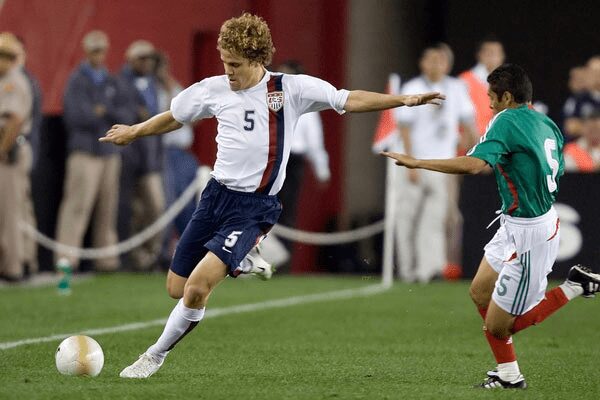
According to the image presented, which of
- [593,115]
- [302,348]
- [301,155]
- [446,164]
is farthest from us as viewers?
[593,115]

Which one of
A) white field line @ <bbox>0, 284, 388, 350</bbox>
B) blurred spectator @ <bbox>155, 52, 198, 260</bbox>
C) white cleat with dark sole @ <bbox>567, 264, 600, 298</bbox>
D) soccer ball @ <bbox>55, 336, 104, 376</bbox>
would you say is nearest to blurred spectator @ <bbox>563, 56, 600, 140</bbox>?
white field line @ <bbox>0, 284, 388, 350</bbox>

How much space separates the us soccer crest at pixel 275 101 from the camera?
879 cm

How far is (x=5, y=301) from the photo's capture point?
14680 millimetres

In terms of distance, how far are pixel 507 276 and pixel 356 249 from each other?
1304 centimetres

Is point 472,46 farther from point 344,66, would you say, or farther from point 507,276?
point 507,276

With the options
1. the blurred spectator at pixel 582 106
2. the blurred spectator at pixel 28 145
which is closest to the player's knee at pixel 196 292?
the blurred spectator at pixel 28 145

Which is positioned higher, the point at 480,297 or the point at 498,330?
the point at 480,297

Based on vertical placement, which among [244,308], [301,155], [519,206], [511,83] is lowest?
[244,308]

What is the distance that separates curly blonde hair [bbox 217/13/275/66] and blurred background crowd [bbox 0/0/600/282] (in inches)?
316

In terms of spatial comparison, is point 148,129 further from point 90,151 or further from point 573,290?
point 90,151

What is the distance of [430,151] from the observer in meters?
18.2

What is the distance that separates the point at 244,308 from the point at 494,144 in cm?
656

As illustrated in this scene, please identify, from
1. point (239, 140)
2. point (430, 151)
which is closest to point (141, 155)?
point (430, 151)

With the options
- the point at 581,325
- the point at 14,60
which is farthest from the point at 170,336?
the point at 14,60
